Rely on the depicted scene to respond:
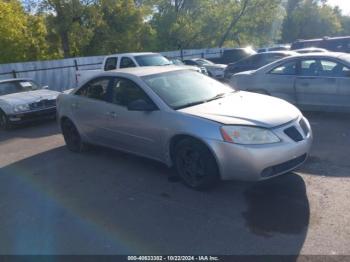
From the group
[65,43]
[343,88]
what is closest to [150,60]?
[343,88]

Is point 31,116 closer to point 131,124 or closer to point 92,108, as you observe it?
point 92,108

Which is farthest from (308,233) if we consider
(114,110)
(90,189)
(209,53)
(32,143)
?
(209,53)

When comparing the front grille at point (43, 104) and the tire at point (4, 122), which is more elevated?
the front grille at point (43, 104)

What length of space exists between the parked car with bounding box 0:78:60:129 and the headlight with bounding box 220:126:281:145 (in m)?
6.79

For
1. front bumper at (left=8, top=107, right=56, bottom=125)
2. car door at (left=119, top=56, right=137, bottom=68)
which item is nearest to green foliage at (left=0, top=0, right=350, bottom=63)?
car door at (left=119, top=56, right=137, bottom=68)

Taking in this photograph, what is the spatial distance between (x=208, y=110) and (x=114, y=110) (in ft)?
5.34

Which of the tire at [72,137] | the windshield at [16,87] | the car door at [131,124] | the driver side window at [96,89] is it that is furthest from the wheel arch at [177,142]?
the windshield at [16,87]

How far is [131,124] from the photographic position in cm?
529

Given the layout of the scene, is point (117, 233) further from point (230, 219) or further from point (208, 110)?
point (208, 110)

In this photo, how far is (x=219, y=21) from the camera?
122ft

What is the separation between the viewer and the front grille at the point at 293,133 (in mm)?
4316

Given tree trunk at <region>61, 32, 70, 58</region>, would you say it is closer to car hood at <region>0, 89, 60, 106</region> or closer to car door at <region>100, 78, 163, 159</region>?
car hood at <region>0, 89, 60, 106</region>

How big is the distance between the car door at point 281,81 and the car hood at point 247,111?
3.03 m

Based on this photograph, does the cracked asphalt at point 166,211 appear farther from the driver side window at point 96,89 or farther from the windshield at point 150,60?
the windshield at point 150,60
